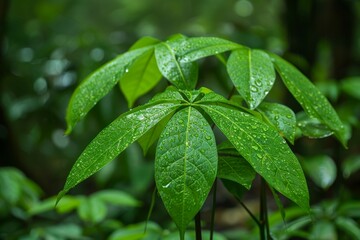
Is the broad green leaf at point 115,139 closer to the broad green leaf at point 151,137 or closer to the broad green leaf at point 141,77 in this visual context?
the broad green leaf at point 151,137

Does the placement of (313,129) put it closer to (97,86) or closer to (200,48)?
(200,48)

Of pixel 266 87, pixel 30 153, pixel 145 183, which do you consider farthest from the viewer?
pixel 30 153

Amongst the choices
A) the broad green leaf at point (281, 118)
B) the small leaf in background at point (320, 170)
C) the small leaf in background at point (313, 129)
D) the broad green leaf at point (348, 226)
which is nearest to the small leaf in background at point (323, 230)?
the broad green leaf at point (348, 226)

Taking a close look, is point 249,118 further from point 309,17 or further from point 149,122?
point 309,17

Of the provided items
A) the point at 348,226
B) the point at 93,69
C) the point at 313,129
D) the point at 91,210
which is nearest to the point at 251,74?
the point at 313,129

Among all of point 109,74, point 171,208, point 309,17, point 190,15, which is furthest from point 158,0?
point 171,208

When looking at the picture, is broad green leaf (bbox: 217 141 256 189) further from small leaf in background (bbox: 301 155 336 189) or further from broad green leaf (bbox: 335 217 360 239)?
small leaf in background (bbox: 301 155 336 189)
